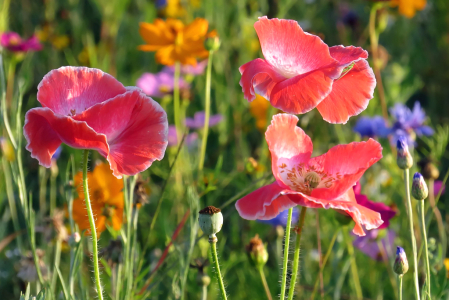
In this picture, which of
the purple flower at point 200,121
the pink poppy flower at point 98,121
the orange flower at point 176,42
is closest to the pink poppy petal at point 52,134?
the pink poppy flower at point 98,121

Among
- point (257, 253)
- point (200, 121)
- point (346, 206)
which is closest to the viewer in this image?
point (346, 206)

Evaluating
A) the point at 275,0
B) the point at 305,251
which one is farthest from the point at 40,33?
the point at 305,251

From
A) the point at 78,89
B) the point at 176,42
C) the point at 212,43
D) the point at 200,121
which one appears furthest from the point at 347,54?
the point at 200,121

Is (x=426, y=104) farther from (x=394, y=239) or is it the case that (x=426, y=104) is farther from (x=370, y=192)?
(x=394, y=239)

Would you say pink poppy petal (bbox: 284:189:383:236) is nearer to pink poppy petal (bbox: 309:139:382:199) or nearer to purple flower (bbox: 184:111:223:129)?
pink poppy petal (bbox: 309:139:382:199)

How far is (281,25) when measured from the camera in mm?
555

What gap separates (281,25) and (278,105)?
0.09m

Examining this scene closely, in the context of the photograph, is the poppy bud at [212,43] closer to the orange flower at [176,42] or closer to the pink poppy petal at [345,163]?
the orange flower at [176,42]

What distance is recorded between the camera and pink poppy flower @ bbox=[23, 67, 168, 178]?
512 millimetres

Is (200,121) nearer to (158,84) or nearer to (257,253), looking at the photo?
(158,84)

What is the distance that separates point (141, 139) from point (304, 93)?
17cm

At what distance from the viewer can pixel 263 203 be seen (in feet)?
1.62

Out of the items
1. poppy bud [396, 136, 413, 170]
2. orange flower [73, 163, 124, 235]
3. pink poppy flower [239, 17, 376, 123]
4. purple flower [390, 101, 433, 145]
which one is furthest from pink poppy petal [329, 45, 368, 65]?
purple flower [390, 101, 433, 145]

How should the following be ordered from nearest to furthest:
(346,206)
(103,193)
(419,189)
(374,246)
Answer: (346,206), (419,189), (103,193), (374,246)
